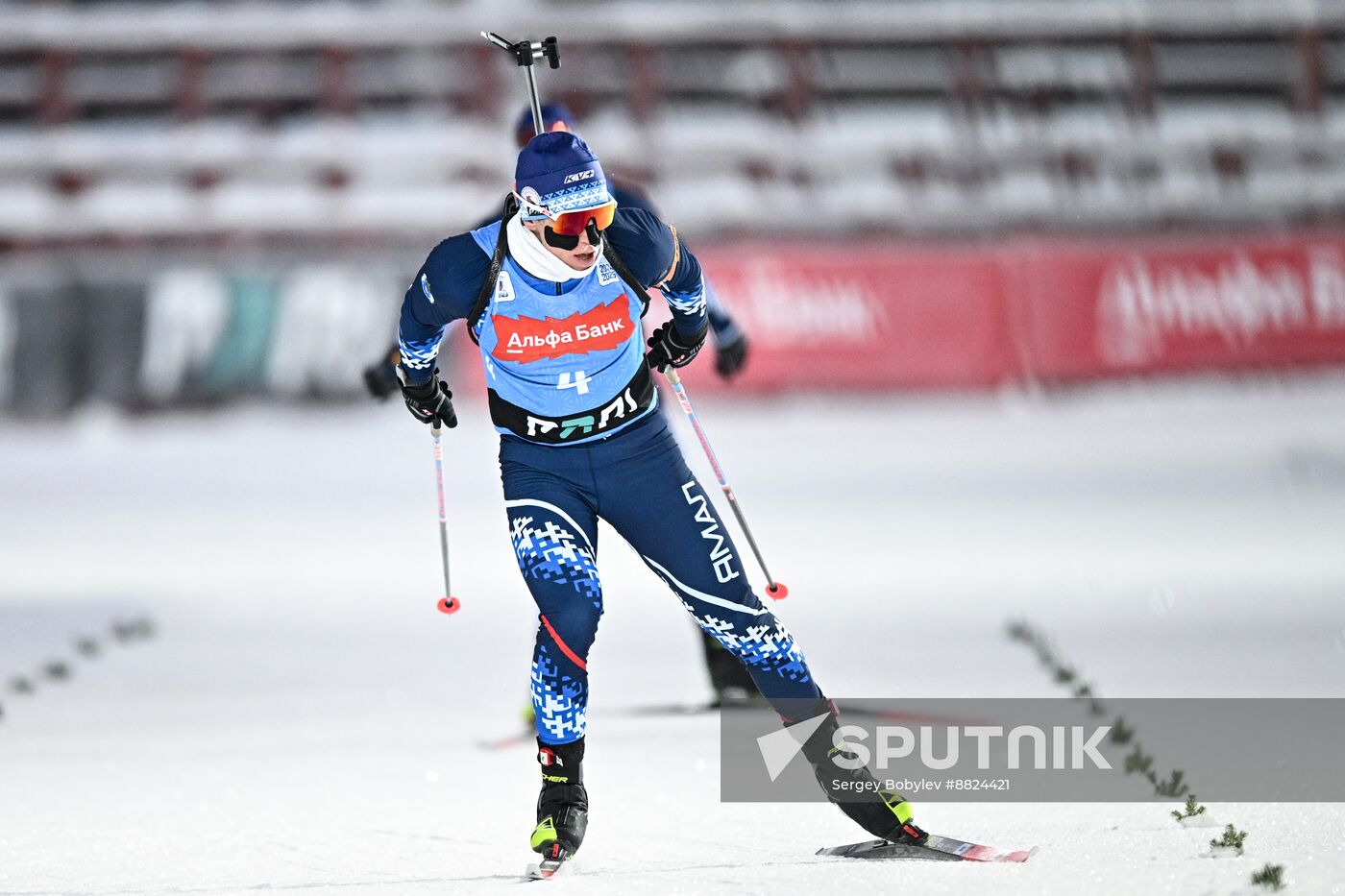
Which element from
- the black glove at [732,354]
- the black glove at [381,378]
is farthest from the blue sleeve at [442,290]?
the black glove at [381,378]

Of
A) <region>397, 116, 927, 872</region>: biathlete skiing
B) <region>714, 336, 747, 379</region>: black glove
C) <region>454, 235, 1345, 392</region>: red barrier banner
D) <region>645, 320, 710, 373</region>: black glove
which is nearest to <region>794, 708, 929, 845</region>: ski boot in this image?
<region>397, 116, 927, 872</region>: biathlete skiing

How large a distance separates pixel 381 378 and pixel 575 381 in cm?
208

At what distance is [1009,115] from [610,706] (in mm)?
18207

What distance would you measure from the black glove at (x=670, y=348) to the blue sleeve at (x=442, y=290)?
69 cm

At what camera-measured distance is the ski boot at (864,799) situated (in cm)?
490

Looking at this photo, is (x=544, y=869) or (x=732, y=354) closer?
(x=544, y=869)

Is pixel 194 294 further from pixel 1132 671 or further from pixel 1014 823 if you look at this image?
pixel 1014 823

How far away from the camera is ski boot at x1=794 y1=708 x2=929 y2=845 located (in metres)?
4.90

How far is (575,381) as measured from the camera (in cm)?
510

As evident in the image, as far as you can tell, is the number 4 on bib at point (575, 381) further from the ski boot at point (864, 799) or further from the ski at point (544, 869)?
the ski at point (544, 869)

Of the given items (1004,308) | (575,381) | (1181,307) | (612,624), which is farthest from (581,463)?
(1181,307)

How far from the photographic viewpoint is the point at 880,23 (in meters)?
24.6

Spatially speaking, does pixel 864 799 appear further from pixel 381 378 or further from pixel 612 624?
pixel 612 624

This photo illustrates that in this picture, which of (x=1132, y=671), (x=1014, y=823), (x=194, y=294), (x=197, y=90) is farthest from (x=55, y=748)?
(x=197, y=90)
